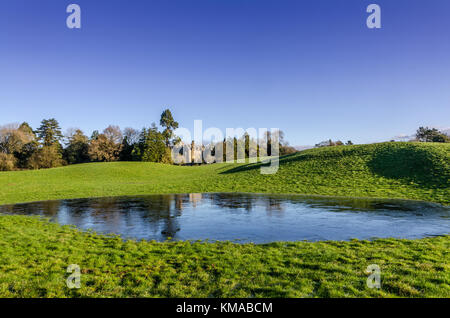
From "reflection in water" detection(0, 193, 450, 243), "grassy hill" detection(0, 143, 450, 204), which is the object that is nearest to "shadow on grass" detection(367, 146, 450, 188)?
"grassy hill" detection(0, 143, 450, 204)

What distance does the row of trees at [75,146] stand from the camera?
79.8 meters

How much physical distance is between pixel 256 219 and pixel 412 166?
29.3 meters

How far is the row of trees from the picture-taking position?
262 feet

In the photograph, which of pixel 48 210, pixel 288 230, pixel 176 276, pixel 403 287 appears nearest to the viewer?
pixel 403 287

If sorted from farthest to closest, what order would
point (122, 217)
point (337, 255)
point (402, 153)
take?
point (402, 153) < point (122, 217) < point (337, 255)

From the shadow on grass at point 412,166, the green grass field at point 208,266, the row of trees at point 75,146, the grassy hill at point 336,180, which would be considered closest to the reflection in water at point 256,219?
the green grass field at point 208,266

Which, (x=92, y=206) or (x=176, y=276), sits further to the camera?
(x=92, y=206)

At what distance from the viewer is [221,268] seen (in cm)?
802

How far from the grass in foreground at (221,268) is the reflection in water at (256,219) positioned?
1626 millimetres

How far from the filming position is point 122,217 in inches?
663

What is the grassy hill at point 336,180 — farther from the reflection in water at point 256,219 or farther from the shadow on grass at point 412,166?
the reflection in water at point 256,219

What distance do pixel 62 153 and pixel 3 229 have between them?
9422cm
